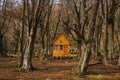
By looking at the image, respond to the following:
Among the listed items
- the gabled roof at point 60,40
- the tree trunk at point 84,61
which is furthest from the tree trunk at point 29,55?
the gabled roof at point 60,40

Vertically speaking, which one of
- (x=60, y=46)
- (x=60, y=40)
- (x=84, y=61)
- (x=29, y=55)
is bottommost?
(x=84, y=61)

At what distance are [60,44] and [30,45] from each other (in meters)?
31.8

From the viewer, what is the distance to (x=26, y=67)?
2420 centimetres

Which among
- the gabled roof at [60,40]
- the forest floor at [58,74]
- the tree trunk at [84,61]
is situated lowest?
the forest floor at [58,74]

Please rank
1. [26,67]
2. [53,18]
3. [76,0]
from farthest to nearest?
[53,18] < [76,0] < [26,67]

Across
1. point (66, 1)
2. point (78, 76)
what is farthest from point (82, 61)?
point (66, 1)

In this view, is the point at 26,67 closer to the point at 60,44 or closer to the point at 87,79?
the point at 87,79

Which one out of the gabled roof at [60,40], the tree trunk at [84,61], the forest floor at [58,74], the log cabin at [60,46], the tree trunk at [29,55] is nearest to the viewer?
the forest floor at [58,74]

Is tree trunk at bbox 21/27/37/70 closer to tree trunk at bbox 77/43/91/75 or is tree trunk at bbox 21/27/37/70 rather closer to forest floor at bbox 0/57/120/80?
forest floor at bbox 0/57/120/80

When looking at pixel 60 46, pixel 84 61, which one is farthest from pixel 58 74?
pixel 60 46

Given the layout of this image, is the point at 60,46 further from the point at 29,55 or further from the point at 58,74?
the point at 58,74

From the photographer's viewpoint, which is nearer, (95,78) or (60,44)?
(95,78)

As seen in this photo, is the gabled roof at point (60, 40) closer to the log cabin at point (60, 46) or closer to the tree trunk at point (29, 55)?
the log cabin at point (60, 46)

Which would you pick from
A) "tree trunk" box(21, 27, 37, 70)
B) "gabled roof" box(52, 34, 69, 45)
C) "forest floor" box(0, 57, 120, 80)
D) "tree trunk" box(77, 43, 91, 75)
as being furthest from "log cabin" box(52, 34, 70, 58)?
"tree trunk" box(77, 43, 91, 75)
